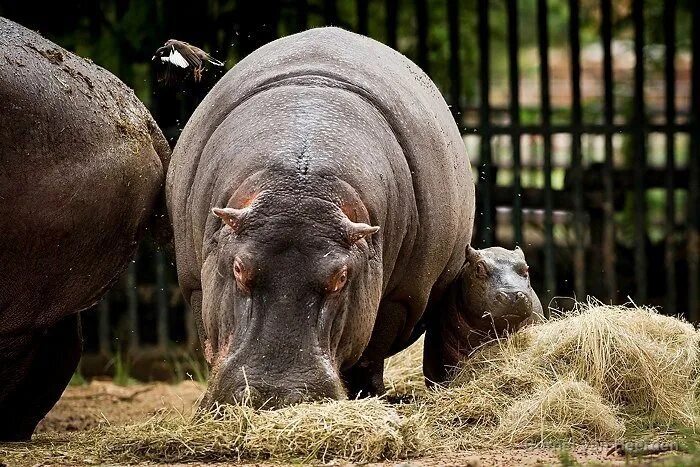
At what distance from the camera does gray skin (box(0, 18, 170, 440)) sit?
5566 millimetres

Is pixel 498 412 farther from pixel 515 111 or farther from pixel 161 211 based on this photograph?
pixel 515 111

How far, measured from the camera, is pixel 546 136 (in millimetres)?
8891

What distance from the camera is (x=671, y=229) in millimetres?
9000

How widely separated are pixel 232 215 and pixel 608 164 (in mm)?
4657

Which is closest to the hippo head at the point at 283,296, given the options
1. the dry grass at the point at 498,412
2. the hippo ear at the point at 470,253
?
the dry grass at the point at 498,412

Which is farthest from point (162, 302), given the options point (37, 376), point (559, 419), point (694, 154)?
point (559, 419)

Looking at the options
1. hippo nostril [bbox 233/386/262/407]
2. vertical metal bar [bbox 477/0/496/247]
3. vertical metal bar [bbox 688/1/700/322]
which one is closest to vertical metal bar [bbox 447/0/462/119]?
vertical metal bar [bbox 477/0/496/247]

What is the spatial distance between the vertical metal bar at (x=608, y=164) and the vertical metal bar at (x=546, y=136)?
363 millimetres

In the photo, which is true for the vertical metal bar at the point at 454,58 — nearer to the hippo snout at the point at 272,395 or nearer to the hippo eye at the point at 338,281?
the hippo eye at the point at 338,281

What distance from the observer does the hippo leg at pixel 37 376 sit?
6328 millimetres

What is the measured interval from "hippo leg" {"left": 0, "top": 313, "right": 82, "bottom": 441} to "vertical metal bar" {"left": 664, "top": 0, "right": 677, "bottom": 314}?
13.5ft

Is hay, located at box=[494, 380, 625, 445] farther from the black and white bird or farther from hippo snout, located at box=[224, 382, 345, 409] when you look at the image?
the black and white bird

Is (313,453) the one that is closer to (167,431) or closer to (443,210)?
(167,431)

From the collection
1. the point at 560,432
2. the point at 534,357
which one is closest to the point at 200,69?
the point at 534,357
